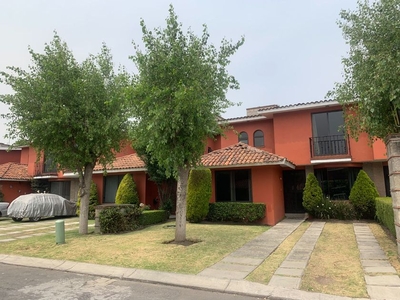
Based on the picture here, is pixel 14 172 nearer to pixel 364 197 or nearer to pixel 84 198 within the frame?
pixel 84 198

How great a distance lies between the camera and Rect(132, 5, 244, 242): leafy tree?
332 inches

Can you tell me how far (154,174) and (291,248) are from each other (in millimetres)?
8861

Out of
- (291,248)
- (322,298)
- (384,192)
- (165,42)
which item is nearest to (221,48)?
(165,42)

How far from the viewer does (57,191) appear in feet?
77.2

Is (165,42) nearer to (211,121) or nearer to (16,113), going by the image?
(211,121)

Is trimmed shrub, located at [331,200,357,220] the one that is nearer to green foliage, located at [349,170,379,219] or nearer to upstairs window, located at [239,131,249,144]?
green foliage, located at [349,170,379,219]

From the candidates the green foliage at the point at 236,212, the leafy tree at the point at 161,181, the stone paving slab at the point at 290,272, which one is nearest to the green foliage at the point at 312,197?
the green foliage at the point at 236,212

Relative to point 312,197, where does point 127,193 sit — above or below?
above

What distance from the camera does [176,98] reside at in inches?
322

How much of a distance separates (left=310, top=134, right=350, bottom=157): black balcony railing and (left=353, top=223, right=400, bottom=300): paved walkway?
740 cm

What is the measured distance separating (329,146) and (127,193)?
11850 millimetres

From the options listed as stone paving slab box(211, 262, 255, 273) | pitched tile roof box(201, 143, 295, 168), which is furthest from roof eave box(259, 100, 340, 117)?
stone paving slab box(211, 262, 255, 273)

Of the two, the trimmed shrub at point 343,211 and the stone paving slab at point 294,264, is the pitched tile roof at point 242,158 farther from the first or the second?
the stone paving slab at point 294,264

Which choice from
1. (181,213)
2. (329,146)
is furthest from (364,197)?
(181,213)
